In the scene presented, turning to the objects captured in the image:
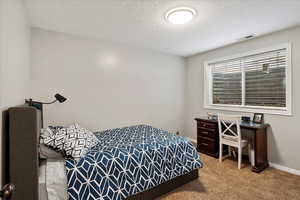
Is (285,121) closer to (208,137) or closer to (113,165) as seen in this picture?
(208,137)

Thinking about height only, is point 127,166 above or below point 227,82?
below

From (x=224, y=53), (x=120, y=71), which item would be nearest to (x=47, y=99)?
(x=120, y=71)

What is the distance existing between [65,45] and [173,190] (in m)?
2.92

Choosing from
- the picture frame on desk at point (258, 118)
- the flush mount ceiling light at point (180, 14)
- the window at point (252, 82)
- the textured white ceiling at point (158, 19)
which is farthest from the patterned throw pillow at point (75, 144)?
the window at point (252, 82)

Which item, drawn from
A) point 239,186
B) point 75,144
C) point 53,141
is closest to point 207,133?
point 239,186

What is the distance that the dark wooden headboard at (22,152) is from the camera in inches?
46.4

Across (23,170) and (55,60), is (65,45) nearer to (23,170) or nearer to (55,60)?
(55,60)

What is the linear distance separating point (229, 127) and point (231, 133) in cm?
21

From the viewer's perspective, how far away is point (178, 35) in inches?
112

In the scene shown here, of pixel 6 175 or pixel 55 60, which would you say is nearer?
pixel 6 175

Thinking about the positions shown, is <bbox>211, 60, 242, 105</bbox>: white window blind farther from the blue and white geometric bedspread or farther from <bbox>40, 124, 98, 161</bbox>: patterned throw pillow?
<bbox>40, 124, 98, 161</bbox>: patterned throw pillow

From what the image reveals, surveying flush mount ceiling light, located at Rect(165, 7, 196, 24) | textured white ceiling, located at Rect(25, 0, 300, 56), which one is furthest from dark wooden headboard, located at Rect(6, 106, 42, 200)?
flush mount ceiling light, located at Rect(165, 7, 196, 24)

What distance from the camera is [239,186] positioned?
2148mm

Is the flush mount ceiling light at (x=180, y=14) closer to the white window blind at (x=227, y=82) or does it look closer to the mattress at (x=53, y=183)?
the white window blind at (x=227, y=82)
